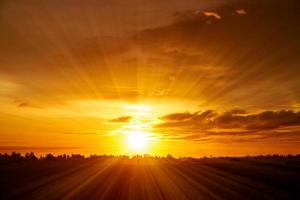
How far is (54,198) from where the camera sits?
21.0 metres

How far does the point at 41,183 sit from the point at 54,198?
791 centimetres

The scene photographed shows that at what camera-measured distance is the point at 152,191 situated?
2472 cm

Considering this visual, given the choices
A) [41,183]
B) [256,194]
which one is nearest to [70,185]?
[41,183]

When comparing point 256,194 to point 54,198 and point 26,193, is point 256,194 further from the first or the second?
point 26,193

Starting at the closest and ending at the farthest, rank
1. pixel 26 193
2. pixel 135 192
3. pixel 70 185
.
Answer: pixel 26 193 < pixel 135 192 < pixel 70 185

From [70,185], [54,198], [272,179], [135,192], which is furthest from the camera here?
[272,179]

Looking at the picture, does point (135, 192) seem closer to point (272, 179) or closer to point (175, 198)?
point (175, 198)

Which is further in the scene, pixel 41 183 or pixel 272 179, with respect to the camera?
pixel 272 179

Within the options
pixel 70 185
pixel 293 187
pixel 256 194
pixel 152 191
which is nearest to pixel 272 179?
pixel 293 187

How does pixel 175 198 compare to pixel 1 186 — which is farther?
pixel 1 186

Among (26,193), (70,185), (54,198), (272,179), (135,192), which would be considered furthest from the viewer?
(272,179)

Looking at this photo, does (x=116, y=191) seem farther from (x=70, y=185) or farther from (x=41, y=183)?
(x=41, y=183)

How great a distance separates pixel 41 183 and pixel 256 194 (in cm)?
1547

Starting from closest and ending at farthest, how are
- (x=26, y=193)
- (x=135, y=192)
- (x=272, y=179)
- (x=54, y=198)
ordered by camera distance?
(x=54, y=198) → (x=26, y=193) → (x=135, y=192) → (x=272, y=179)
